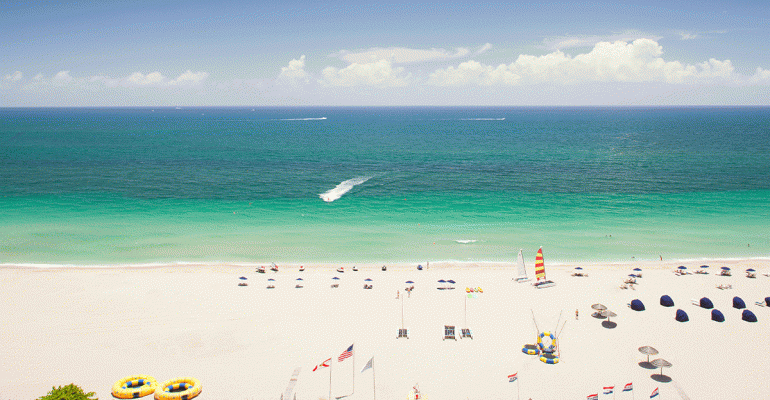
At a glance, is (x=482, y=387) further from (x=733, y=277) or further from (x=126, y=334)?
(x=733, y=277)

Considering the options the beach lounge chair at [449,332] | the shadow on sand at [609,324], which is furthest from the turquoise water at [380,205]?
the beach lounge chair at [449,332]

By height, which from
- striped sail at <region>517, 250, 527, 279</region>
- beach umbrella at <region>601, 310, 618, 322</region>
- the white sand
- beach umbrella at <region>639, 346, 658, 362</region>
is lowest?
the white sand

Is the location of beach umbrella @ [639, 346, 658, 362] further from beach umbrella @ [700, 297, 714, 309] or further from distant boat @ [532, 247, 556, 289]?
distant boat @ [532, 247, 556, 289]

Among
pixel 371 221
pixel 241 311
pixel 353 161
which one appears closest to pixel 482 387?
pixel 241 311

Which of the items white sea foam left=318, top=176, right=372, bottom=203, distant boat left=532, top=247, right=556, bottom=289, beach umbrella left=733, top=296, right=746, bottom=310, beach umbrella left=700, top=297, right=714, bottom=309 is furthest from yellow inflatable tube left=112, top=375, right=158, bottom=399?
white sea foam left=318, top=176, right=372, bottom=203

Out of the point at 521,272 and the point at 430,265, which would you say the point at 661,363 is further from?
the point at 430,265

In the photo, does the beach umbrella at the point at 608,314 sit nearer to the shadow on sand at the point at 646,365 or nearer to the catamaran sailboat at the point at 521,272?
the shadow on sand at the point at 646,365

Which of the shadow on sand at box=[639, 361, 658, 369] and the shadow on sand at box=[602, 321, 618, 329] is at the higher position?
the shadow on sand at box=[602, 321, 618, 329]
